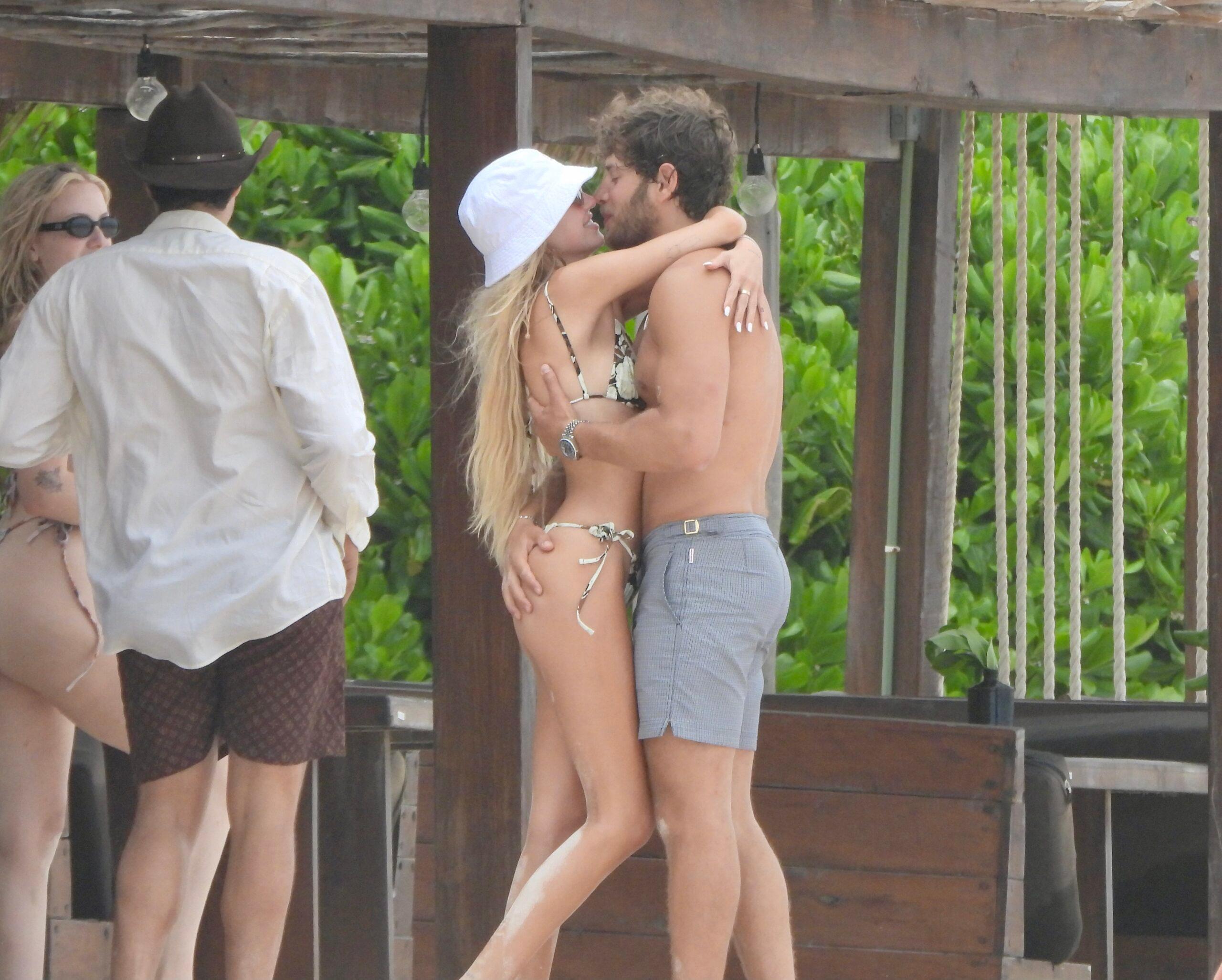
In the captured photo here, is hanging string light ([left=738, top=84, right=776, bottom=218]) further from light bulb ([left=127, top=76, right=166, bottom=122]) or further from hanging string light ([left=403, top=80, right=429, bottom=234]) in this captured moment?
light bulb ([left=127, top=76, right=166, bottom=122])

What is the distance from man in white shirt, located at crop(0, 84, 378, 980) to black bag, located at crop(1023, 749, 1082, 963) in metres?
1.78

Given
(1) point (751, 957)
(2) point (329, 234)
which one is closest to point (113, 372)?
(1) point (751, 957)

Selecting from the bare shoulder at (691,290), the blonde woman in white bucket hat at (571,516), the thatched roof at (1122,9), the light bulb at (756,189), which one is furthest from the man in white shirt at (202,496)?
the light bulb at (756,189)

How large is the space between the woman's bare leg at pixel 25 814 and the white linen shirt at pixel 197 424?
0.45 metres

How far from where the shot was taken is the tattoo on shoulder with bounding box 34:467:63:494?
353 cm

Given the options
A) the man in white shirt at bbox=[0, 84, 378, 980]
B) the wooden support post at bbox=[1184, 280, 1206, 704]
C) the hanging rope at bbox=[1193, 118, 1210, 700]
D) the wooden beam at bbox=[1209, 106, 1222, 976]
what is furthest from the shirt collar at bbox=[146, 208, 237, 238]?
the wooden support post at bbox=[1184, 280, 1206, 704]

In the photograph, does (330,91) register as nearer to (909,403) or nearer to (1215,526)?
(909,403)

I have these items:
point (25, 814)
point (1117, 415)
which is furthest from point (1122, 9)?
point (25, 814)

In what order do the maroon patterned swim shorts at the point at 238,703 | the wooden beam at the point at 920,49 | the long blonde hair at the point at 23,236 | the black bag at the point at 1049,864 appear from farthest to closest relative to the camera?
the black bag at the point at 1049,864, the wooden beam at the point at 920,49, the long blonde hair at the point at 23,236, the maroon patterned swim shorts at the point at 238,703

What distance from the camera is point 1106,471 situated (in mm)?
7848

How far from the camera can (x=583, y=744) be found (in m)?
3.22

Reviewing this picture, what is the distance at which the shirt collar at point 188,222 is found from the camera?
3307mm

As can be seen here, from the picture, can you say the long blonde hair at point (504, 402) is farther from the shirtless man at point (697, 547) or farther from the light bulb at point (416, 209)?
the light bulb at point (416, 209)

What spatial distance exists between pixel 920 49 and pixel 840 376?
3.80m
